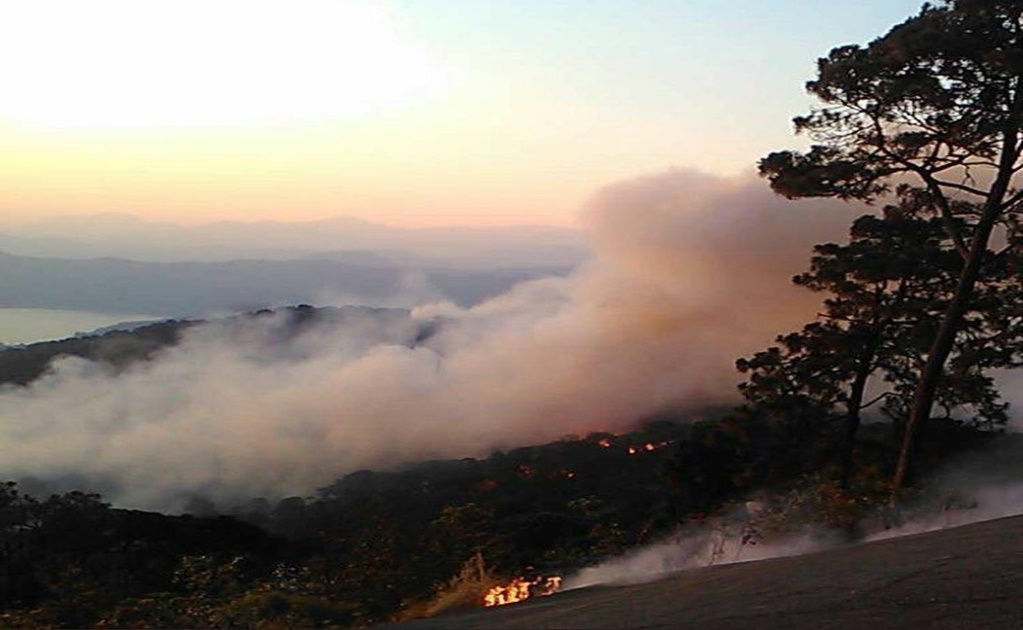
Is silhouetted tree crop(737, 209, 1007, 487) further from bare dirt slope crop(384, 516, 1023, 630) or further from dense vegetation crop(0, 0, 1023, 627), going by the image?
bare dirt slope crop(384, 516, 1023, 630)

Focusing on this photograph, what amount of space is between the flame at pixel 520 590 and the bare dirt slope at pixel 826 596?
0.72 meters

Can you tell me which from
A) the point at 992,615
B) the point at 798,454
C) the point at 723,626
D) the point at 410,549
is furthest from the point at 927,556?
the point at 798,454

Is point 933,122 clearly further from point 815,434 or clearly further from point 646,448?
point 646,448

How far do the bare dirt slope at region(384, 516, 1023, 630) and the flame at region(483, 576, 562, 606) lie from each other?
2.37 ft

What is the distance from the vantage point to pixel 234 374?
198 metres

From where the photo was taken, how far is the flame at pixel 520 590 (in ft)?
29.6

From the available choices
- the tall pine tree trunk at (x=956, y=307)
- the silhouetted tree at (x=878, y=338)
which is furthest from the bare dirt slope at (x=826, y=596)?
the silhouetted tree at (x=878, y=338)

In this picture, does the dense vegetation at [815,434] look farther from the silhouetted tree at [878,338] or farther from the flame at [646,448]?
the flame at [646,448]

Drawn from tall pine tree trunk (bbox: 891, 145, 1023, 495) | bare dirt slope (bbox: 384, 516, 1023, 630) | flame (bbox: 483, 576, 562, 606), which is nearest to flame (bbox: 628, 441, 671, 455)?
tall pine tree trunk (bbox: 891, 145, 1023, 495)

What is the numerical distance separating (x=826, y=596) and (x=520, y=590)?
11.6 feet

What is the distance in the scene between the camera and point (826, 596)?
6547 millimetres

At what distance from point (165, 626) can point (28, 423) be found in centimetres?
14506

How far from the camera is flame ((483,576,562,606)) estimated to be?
29.6ft

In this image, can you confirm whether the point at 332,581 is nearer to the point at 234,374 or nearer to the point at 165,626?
the point at 165,626
